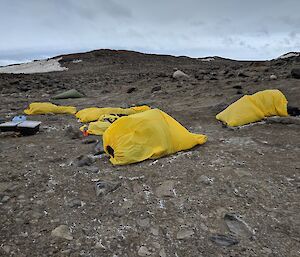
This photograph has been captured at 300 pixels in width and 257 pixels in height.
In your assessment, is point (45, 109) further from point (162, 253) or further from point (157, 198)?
point (162, 253)

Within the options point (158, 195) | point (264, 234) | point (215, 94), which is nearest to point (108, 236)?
point (158, 195)

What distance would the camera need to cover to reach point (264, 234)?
2.39 metres

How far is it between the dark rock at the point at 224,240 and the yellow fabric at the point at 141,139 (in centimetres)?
155

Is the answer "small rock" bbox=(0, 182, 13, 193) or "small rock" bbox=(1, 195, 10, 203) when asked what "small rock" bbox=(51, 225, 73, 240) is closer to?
"small rock" bbox=(1, 195, 10, 203)

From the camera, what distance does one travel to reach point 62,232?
8.07ft

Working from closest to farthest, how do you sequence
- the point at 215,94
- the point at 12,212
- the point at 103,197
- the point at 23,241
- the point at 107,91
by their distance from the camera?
the point at 23,241, the point at 12,212, the point at 103,197, the point at 215,94, the point at 107,91

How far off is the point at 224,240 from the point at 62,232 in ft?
4.21

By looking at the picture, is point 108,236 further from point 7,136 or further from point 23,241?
point 7,136

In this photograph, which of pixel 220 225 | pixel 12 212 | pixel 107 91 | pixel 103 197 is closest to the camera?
pixel 220 225

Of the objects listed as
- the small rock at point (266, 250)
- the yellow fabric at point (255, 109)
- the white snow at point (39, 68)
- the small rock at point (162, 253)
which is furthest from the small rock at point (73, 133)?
the white snow at point (39, 68)

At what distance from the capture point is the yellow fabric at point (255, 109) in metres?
5.20

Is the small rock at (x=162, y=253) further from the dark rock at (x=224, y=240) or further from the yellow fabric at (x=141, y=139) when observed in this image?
the yellow fabric at (x=141, y=139)

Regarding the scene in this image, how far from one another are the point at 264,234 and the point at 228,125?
2992 mm

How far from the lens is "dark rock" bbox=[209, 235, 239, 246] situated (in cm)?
231
